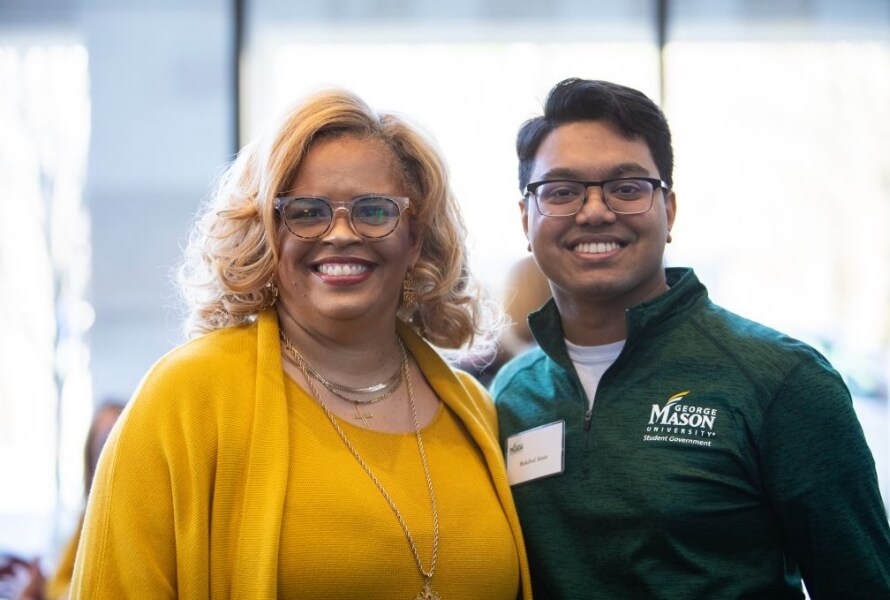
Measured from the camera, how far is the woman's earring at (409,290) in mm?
2178

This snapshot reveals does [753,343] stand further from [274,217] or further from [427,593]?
[274,217]

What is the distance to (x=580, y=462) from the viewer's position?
78.7 inches

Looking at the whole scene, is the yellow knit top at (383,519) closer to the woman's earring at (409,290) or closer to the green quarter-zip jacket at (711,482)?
the green quarter-zip jacket at (711,482)

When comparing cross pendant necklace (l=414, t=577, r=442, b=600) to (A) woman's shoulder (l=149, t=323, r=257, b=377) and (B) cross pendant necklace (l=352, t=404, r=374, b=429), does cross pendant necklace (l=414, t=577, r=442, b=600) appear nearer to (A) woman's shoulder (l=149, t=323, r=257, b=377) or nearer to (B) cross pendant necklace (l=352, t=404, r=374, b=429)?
(B) cross pendant necklace (l=352, t=404, r=374, b=429)

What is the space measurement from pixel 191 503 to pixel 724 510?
1028 millimetres

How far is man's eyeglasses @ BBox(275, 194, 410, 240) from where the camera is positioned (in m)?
1.88

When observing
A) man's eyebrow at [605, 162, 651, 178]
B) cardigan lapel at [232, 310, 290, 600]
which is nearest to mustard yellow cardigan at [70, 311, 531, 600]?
cardigan lapel at [232, 310, 290, 600]

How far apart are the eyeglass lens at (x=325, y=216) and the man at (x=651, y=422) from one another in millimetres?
395

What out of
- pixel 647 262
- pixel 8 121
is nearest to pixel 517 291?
pixel 647 262

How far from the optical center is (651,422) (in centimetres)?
195

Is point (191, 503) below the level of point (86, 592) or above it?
above

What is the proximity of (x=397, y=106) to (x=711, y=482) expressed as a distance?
9.67 ft

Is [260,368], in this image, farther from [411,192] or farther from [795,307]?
[795,307]

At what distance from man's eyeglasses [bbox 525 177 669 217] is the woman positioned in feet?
0.82
